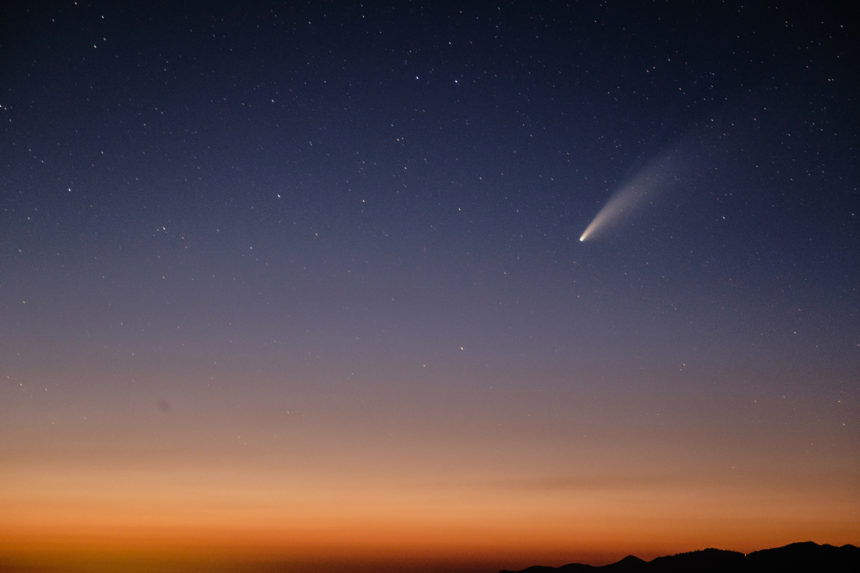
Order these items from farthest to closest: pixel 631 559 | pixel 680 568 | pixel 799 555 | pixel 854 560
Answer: pixel 631 559 < pixel 680 568 < pixel 799 555 < pixel 854 560

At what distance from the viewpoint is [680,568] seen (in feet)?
228

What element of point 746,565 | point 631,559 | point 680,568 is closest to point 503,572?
point 631,559

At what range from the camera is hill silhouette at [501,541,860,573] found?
60656mm

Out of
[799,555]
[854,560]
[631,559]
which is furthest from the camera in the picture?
[631,559]

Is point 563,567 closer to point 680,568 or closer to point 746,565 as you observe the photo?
point 680,568

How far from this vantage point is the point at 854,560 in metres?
59.7

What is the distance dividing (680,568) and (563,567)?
1635 cm

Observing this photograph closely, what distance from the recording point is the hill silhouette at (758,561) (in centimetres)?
6066

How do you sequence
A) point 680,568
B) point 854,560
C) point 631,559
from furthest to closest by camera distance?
point 631,559
point 680,568
point 854,560

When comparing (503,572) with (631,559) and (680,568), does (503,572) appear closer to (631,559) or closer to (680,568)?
(631,559)

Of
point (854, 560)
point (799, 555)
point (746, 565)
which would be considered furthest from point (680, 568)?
point (854, 560)

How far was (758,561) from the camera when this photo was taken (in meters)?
66.6

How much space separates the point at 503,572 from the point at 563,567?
7348 millimetres

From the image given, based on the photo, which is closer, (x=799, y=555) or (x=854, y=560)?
(x=854, y=560)
